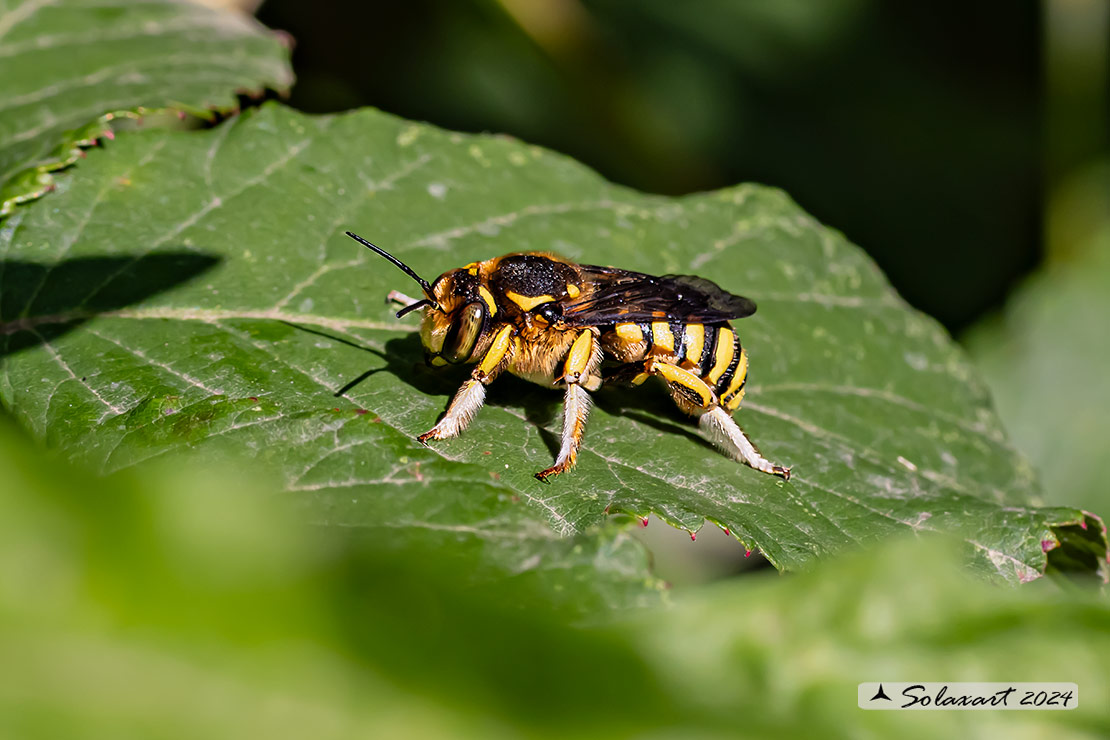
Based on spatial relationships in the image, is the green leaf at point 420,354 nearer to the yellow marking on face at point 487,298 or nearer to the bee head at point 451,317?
the bee head at point 451,317

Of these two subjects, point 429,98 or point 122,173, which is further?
point 429,98

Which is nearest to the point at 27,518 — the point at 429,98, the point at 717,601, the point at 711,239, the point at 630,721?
the point at 630,721

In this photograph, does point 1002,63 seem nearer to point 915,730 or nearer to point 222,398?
point 222,398

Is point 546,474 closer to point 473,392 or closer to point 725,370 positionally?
point 473,392

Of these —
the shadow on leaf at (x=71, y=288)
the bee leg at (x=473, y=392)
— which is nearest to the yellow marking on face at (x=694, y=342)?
the bee leg at (x=473, y=392)

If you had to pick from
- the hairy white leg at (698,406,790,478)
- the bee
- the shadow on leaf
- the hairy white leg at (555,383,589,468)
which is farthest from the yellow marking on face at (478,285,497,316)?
the shadow on leaf
